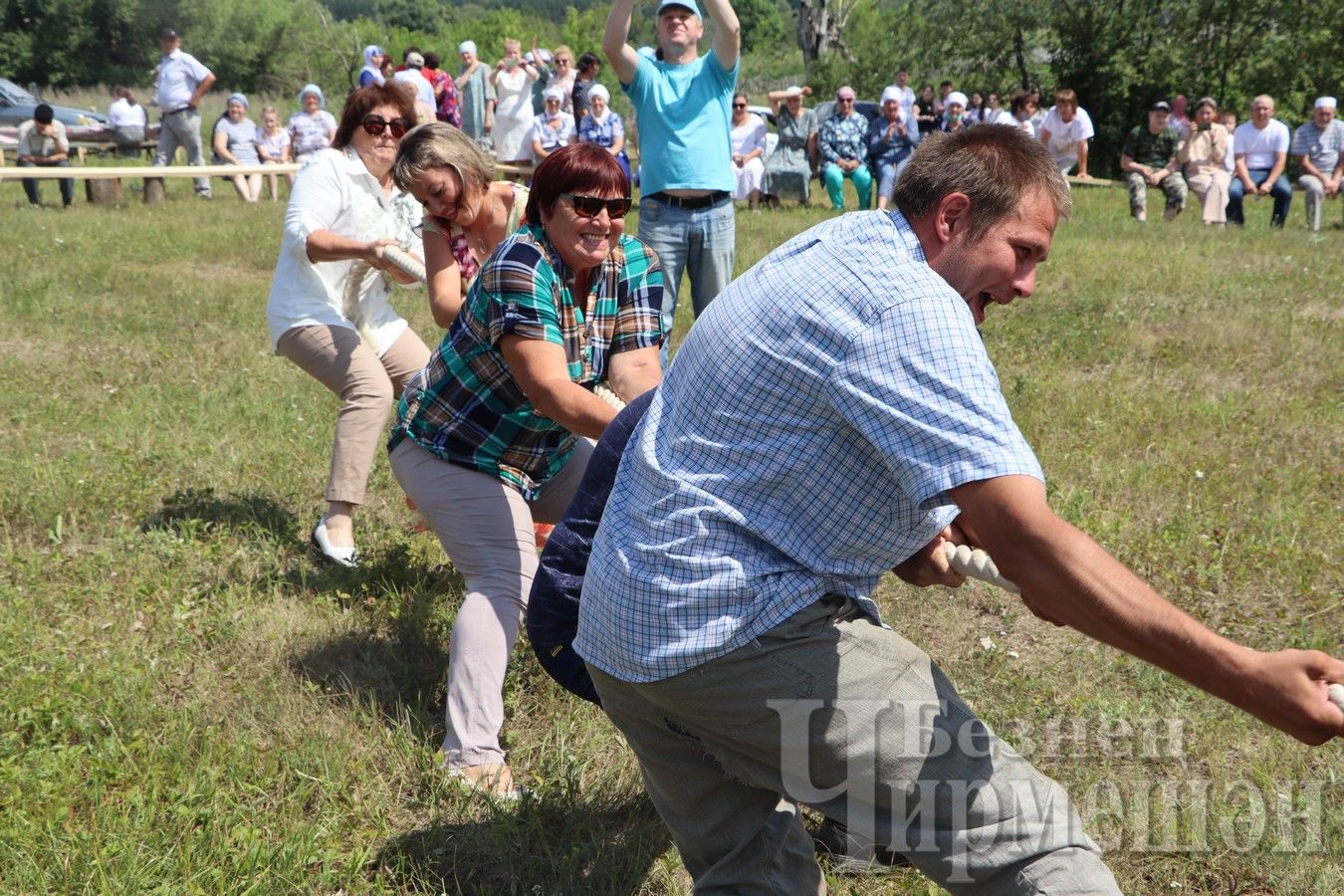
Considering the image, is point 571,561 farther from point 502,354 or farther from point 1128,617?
point 1128,617

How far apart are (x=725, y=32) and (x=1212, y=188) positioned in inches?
463

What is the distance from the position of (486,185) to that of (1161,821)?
9.82 ft

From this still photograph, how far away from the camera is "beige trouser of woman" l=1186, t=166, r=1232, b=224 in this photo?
16000 millimetres

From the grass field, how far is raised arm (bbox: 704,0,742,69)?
2.55 metres

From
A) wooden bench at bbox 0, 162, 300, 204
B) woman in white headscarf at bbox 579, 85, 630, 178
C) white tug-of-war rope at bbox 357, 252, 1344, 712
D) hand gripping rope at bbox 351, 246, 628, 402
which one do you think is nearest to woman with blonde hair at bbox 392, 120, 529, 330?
hand gripping rope at bbox 351, 246, 628, 402

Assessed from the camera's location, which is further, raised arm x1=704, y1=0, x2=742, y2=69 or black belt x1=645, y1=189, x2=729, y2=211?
black belt x1=645, y1=189, x2=729, y2=211

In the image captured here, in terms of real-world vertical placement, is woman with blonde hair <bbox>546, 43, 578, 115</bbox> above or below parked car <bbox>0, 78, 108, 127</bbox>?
above

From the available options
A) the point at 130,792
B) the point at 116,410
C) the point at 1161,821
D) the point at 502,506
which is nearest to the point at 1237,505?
the point at 1161,821

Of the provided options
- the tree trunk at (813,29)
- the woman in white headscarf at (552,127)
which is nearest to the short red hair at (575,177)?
the woman in white headscarf at (552,127)

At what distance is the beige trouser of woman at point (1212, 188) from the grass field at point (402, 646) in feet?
25.7

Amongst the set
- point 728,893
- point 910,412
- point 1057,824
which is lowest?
point 728,893

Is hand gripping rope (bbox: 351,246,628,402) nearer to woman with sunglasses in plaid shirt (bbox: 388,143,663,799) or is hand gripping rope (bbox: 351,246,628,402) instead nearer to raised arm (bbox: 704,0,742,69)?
woman with sunglasses in plaid shirt (bbox: 388,143,663,799)

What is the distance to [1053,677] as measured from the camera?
4.36m

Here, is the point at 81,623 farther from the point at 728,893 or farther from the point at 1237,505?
the point at 1237,505
